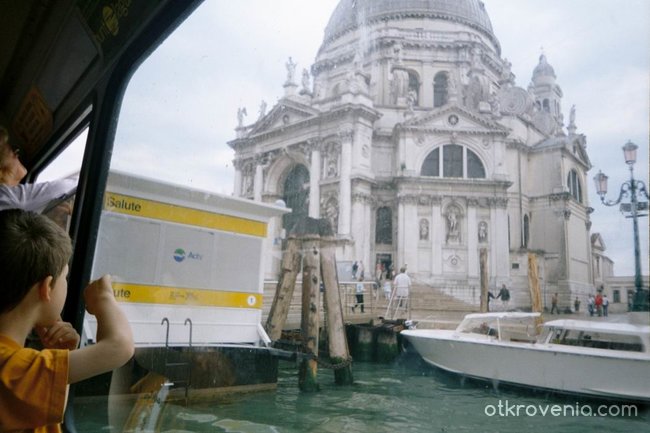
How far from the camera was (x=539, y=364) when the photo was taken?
85.3 inches

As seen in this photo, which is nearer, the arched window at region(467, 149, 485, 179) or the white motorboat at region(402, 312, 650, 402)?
the white motorboat at region(402, 312, 650, 402)

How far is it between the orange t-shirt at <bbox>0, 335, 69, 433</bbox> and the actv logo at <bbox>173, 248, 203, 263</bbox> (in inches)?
65.0

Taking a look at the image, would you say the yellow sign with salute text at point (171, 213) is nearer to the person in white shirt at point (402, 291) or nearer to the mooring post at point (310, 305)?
the mooring post at point (310, 305)

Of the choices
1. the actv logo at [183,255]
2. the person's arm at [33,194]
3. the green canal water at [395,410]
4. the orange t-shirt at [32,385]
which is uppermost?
the person's arm at [33,194]

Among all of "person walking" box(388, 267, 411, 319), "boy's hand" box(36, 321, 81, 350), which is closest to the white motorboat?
"person walking" box(388, 267, 411, 319)

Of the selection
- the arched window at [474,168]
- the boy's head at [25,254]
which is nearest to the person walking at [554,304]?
the boy's head at [25,254]

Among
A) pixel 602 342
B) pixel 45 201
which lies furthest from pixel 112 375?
pixel 602 342

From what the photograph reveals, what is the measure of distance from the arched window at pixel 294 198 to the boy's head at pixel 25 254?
199 centimetres

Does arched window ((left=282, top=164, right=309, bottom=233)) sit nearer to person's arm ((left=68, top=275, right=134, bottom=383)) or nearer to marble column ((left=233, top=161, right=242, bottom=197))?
marble column ((left=233, top=161, right=242, bottom=197))

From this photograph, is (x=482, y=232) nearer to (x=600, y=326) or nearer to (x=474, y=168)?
(x=474, y=168)

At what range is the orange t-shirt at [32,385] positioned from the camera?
836 millimetres

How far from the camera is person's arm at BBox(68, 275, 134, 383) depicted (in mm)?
864

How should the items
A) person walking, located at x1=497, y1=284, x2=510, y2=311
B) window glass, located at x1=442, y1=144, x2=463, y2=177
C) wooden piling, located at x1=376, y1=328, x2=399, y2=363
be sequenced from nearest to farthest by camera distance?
person walking, located at x1=497, y1=284, x2=510, y2=311 < wooden piling, located at x1=376, y1=328, x2=399, y2=363 < window glass, located at x1=442, y1=144, x2=463, y2=177

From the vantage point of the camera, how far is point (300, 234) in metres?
2.93
